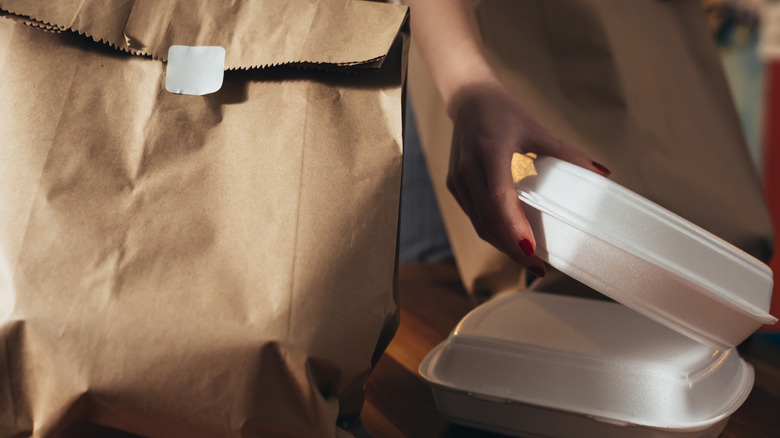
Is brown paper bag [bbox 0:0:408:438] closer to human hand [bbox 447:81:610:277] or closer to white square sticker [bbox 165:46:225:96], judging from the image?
white square sticker [bbox 165:46:225:96]

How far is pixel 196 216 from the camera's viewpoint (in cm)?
42

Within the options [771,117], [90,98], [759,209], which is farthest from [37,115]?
[771,117]

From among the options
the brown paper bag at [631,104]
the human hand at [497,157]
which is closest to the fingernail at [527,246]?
the human hand at [497,157]

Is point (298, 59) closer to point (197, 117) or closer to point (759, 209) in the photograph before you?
point (197, 117)

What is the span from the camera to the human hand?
0.51 metres

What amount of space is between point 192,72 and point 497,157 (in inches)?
10.4

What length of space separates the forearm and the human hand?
0.03 m

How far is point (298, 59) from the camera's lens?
0.46 m

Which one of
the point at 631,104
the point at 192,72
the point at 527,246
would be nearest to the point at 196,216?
the point at 192,72

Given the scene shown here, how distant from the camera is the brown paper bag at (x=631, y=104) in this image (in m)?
0.73

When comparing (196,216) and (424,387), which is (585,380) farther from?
(196,216)

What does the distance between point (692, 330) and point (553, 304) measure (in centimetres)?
20

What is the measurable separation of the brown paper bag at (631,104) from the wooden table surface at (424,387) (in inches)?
4.1

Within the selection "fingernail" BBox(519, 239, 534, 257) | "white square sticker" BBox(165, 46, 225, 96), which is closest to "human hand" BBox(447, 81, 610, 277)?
"fingernail" BBox(519, 239, 534, 257)
